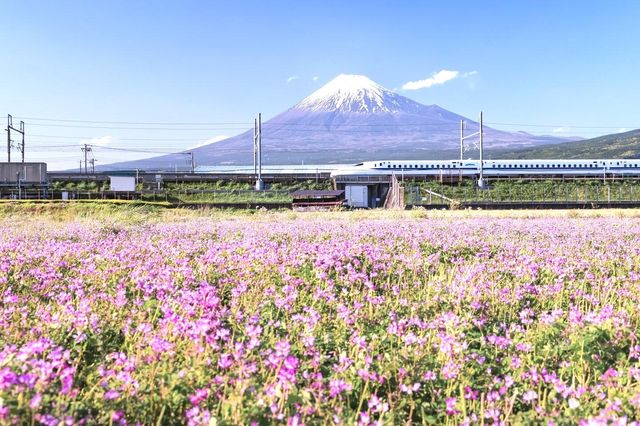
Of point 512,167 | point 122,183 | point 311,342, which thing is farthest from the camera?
point 512,167

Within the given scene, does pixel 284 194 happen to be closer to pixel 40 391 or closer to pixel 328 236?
pixel 328 236

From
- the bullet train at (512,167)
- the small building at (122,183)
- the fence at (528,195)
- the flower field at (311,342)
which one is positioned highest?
the bullet train at (512,167)

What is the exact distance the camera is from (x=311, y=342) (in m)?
3.17

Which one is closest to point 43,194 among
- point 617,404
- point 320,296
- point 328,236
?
point 328,236

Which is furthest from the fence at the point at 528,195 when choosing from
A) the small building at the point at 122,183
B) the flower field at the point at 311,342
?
the flower field at the point at 311,342

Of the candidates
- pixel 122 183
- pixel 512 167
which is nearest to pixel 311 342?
pixel 122 183

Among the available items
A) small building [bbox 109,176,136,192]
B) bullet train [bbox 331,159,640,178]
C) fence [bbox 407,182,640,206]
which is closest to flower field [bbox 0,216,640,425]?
fence [bbox 407,182,640,206]

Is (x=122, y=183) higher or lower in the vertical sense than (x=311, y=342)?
higher

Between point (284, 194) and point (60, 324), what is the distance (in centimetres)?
4632

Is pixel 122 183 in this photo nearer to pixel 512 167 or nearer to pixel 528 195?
pixel 528 195

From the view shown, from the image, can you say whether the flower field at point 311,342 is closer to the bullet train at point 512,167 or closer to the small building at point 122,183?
the small building at point 122,183

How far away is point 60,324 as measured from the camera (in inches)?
146

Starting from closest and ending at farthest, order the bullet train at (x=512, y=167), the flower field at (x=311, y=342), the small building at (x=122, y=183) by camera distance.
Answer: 1. the flower field at (x=311, y=342)
2. the small building at (x=122, y=183)
3. the bullet train at (x=512, y=167)

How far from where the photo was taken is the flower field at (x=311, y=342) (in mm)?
2594
